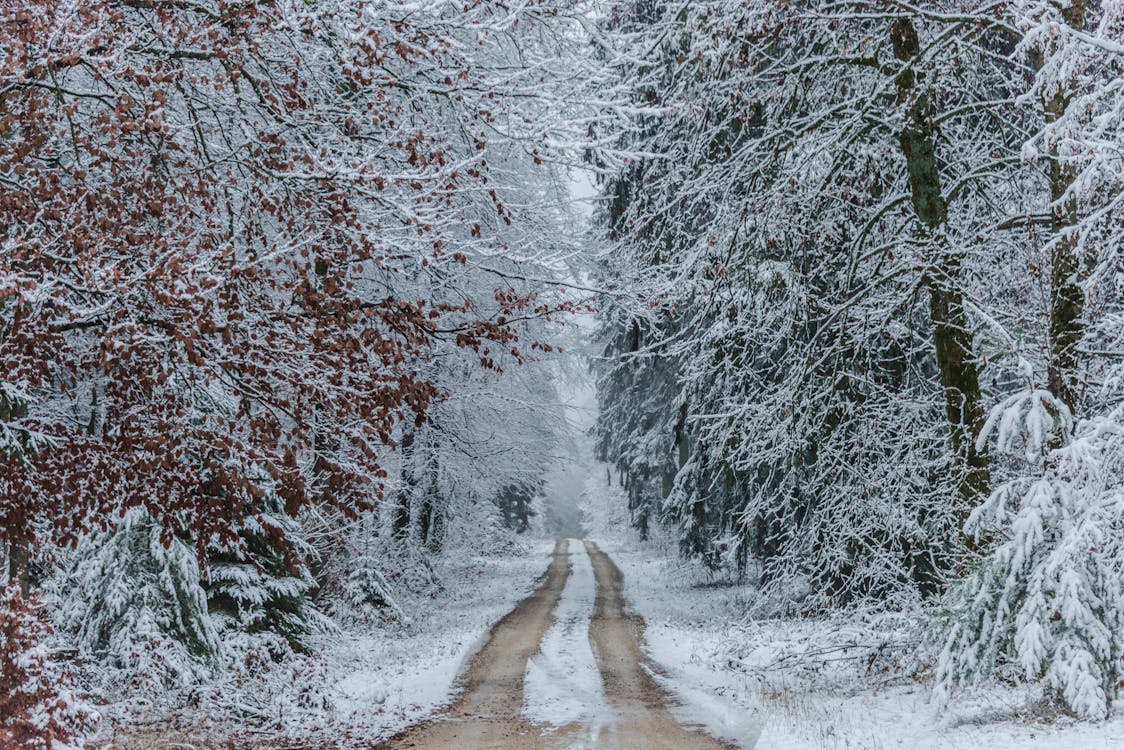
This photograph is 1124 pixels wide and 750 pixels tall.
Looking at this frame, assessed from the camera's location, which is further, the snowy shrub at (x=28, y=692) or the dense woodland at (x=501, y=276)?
the dense woodland at (x=501, y=276)

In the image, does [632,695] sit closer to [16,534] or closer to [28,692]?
[28,692]

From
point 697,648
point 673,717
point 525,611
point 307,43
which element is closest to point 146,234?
point 307,43

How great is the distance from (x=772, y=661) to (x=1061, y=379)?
5663mm

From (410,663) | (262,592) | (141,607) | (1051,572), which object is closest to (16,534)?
(141,607)

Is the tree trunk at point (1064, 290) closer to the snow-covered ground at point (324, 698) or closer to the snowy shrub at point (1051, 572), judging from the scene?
the snowy shrub at point (1051, 572)

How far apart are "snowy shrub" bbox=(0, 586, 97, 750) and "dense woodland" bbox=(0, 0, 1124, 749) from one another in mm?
30

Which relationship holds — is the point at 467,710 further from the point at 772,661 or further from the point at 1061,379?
the point at 1061,379

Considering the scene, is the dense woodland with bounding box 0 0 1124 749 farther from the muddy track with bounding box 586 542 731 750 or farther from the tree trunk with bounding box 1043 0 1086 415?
the muddy track with bounding box 586 542 731 750

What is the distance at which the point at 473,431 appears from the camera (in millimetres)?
23609

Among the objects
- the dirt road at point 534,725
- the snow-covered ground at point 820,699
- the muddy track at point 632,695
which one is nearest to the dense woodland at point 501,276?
the snow-covered ground at point 820,699

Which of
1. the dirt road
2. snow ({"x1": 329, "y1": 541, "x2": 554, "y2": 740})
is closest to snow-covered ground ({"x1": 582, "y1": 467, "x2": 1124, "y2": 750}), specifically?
the dirt road

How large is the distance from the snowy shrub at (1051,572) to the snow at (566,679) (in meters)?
4.19

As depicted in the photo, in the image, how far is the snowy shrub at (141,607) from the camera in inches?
406

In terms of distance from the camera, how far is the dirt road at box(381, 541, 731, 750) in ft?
28.3
